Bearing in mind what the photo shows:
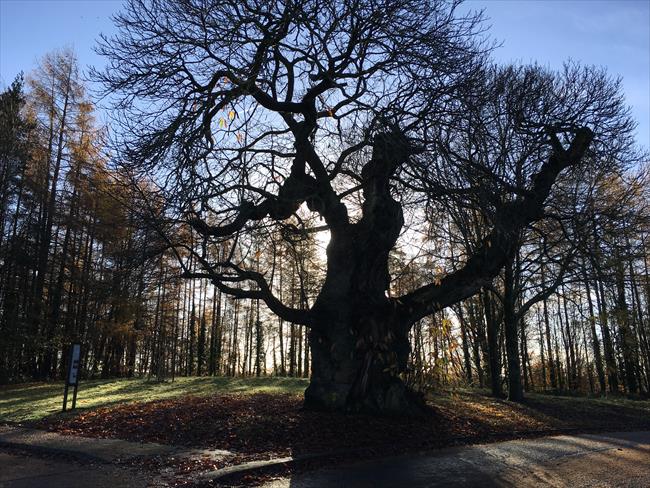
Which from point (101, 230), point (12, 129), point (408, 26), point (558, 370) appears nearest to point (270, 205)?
point (408, 26)

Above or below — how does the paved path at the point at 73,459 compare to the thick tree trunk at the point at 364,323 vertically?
below

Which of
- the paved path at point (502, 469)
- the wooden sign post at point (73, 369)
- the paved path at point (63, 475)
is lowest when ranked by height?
the paved path at point (502, 469)

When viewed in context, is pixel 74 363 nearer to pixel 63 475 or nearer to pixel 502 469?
pixel 63 475

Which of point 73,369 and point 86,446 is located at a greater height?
point 73,369

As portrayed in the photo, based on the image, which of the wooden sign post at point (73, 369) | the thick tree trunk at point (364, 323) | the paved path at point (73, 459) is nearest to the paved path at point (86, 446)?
the paved path at point (73, 459)

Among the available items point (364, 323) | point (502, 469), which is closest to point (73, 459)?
point (364, 323)

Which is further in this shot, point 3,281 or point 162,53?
point 3,281

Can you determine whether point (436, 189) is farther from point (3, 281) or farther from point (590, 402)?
point (3, 281)

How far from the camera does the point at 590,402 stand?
62.3 feet

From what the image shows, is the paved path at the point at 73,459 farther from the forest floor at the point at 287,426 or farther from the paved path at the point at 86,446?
the forest floor at the point at 287,426

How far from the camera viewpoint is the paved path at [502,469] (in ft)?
20.4

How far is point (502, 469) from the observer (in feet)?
23.1

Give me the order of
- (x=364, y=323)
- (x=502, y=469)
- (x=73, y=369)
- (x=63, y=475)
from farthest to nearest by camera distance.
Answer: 1. (x=73, y=369)
2. (x=364, y=323)
3. (x=502, y=469)
4. (x=63, y=475)

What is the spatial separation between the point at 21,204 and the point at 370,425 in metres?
24.9
